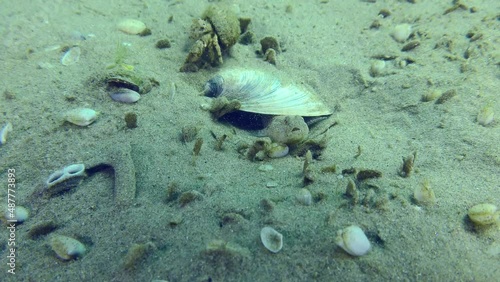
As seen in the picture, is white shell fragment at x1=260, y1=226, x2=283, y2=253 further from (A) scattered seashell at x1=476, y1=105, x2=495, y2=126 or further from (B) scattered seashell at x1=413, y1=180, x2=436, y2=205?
(A) scattered seashell at x1=476, y1=105, x2=495, y2=126

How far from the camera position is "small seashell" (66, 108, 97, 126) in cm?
306

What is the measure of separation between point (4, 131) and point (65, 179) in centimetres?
115

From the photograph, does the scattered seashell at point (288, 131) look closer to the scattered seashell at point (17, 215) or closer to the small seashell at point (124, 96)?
the small seashell at point (124, 96)

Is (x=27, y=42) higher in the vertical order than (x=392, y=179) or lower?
lower

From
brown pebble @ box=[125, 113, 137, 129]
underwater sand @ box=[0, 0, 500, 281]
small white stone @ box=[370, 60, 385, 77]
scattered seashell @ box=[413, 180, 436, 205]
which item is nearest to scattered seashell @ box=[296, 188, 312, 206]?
underwater sand @ box=[0, 0, 500, 281]

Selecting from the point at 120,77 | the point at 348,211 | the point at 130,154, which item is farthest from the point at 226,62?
the point at 348,211

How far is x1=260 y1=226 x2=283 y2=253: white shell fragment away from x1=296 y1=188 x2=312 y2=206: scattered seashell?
0.39 meters

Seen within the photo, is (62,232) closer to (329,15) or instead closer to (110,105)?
(110,105)

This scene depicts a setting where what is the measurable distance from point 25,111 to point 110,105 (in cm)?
94

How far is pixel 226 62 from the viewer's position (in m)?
4.24

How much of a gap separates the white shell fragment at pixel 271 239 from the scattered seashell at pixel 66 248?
52.8 inches

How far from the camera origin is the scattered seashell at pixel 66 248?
205 cm

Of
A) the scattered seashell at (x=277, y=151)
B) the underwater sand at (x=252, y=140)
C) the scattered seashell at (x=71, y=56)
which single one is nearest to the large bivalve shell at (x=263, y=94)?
the underwater sand at (x=252, y=140)

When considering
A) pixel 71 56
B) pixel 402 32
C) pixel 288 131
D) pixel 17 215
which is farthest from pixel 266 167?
pixel 402 32
